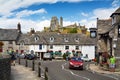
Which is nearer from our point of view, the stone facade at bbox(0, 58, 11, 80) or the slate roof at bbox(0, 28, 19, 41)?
→ the stone facade at bbox(0, 58, 11, 80)

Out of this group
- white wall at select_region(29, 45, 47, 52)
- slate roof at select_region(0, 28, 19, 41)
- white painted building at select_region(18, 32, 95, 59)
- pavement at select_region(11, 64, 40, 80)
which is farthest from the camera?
slate roof at select_region(0, 28, 19, 41)

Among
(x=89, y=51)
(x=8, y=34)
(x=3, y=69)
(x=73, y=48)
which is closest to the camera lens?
(x=3, y=69)

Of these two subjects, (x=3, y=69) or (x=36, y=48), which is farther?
(x=36, y=48)

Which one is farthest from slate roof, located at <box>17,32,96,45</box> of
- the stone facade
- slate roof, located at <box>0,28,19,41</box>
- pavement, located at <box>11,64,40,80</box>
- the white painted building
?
the stone facade

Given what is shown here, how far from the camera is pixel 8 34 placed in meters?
83.3

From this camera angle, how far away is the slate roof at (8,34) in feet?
271

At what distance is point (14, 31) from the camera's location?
84188 mm

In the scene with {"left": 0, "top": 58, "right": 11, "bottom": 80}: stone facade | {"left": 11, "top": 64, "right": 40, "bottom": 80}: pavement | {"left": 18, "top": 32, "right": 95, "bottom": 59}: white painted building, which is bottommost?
{"left": 11, "top": 64, "right": 40, "bottom": 80}: pavement

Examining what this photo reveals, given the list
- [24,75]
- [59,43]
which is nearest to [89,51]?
[59,43]

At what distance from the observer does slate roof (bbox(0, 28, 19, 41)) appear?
8254cm

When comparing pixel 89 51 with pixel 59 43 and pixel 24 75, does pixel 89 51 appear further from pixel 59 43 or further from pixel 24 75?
pixel 24 75

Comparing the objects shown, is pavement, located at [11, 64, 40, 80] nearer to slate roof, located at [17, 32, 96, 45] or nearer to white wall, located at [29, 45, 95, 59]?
white wall, located at [29, 45, 95, 59]

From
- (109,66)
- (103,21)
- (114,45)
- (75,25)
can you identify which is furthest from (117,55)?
(75,25)

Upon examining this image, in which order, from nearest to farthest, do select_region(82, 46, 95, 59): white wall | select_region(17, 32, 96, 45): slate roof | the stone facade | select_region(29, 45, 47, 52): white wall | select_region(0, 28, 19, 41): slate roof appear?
the stone facade → select_region(82, 46, 95, 59): white wall → select_region(29, 45, 47, 52): white wall → select_region(17, 32, 96, 45): slate roof → select_region(0, 28, 19, 41): slate roof
